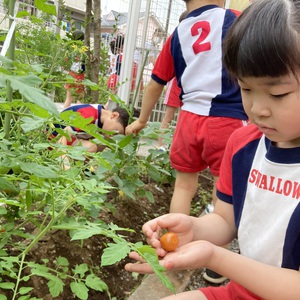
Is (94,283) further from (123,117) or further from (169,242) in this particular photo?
(123,117)

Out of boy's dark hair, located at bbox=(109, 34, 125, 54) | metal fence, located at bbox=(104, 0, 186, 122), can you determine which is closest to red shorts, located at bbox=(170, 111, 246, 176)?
metal fence, located at bbox=(104, 0, 186, 122)

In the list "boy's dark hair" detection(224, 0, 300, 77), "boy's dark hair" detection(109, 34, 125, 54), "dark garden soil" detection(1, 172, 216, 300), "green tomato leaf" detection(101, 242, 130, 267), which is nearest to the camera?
"green tomato leaf" detection(101, 242, 130, 267)

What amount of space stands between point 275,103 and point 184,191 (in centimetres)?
131

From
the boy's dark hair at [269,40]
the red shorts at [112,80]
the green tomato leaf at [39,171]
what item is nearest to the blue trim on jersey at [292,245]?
the boy's dark hair at [269,40]

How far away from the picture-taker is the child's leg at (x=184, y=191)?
2.13 meters

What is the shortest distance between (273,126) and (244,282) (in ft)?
1.28

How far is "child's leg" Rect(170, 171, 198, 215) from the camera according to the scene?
213cm

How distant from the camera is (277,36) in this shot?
34.0 inches

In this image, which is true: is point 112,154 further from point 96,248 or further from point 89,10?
point 89,10

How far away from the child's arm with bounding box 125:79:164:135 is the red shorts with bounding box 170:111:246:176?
0.19 meters

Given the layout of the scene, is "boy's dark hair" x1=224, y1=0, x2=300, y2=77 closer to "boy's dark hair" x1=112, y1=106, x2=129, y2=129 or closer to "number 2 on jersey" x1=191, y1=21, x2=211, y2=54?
"number 2 on jersey" x1=191, y1=21, x2=211, y2=54

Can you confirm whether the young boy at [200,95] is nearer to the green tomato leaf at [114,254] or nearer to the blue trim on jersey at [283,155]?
the blue trim on jersey at [283,155]

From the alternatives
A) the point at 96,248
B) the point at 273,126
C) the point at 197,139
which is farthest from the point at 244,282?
the point at 197,139

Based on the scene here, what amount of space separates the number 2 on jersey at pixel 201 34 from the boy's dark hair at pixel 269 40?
1.06 meters
